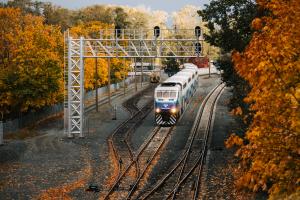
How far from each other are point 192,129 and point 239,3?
44.1ft

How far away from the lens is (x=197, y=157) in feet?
103

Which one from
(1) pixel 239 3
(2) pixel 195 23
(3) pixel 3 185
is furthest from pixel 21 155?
(2) pixel 195 23

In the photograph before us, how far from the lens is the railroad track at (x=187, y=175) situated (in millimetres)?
23359

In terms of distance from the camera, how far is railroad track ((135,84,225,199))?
23359mm

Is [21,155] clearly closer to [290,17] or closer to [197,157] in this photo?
[197,157]

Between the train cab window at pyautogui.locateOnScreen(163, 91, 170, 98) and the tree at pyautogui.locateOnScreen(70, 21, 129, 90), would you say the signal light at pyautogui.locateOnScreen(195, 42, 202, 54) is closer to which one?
the train cab window at pyautogui.locateOnScreen(163, 91, 170, 98)

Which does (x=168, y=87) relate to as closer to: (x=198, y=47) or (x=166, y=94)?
(x=166, y=94)

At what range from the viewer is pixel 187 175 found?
26688mm

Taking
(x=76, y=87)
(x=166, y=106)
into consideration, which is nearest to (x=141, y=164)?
(x=76, y=87)

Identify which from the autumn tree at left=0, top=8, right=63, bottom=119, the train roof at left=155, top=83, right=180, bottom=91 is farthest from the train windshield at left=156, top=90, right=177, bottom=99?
the autumn tree at left=0, top=8, right=63, bottom=119

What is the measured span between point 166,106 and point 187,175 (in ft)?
57.2

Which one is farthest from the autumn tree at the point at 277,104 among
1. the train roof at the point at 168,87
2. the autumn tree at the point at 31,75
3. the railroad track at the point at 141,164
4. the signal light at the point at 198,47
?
the autumn tree at the point at 31,75

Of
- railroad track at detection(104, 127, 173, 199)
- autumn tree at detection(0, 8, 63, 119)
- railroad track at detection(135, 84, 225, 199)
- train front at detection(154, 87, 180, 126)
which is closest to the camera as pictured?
railroad track at detection(135, 84, 225, 199)

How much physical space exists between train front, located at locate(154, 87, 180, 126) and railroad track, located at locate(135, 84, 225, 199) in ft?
8.02
